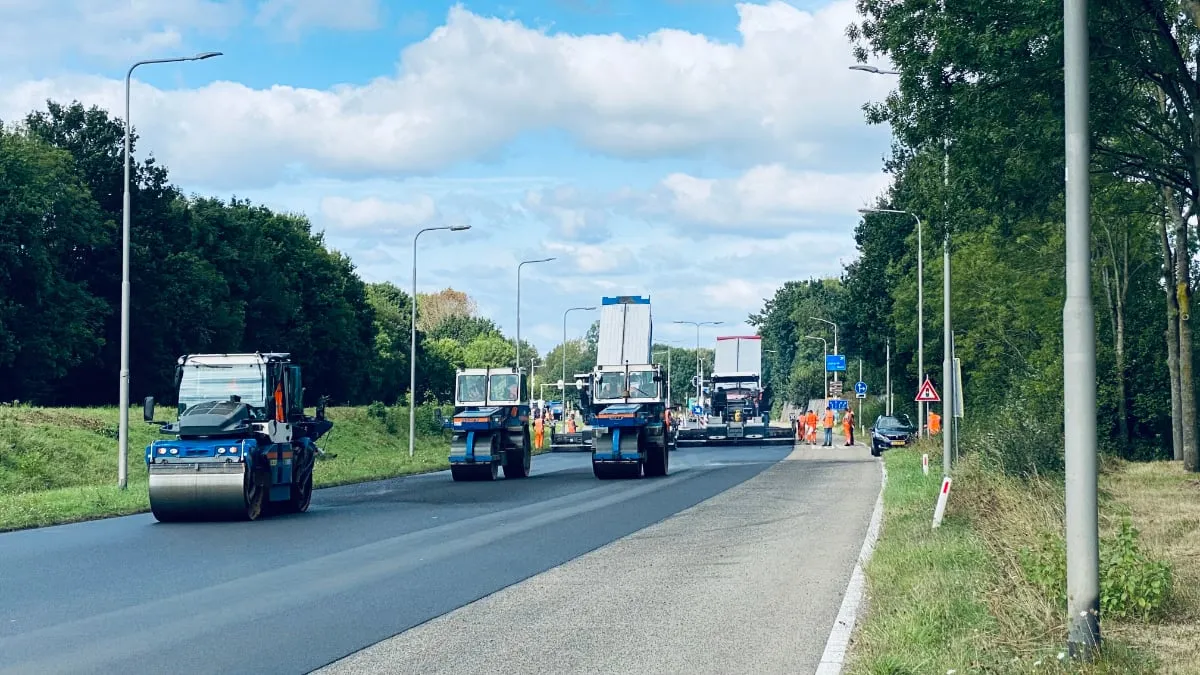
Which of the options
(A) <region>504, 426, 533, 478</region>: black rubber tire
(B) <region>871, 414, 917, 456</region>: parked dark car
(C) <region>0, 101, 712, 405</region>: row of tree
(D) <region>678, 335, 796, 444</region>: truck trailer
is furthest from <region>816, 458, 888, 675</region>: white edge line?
(D) <region>678, 335, 796, 444</region>: truck trailer

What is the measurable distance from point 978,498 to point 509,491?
13.7 metres

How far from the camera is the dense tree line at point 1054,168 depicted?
23.2 metres

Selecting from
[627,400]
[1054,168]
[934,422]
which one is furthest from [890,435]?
[1054,168]

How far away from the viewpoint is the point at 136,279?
63562mm

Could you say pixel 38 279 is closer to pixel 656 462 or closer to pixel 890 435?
pixel 656 462

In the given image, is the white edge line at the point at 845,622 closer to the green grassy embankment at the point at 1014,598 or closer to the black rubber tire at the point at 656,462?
the green grassy embankment at the point at 1014,598

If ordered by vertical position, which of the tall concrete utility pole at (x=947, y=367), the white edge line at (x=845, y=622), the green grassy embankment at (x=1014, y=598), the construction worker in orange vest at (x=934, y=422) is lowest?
the white edge line at (x=845, y=622)

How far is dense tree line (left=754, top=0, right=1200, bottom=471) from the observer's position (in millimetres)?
23234

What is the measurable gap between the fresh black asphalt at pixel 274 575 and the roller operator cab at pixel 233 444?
504 mm

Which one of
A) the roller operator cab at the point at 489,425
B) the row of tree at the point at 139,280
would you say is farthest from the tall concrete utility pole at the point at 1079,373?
the row of tree at the point at 139,280

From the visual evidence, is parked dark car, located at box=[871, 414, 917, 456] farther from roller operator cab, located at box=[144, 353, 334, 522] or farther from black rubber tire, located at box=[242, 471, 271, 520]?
black rubber tire, located at box=[242, 471, 271, 520]

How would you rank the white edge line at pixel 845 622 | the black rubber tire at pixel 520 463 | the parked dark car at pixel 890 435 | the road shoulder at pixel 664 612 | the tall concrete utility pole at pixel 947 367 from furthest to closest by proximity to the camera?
the parked dark car at pixel 890 435 → the black rubber tire at pixel 520 463 → the tall concrete utility pole at pixel 947 367 → the road shoulder at pixel 664 612 → the white edge line at pixel 845 622

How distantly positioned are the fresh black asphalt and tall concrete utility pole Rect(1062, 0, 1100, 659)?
4.11m

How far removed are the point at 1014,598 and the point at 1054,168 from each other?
1660 centimetres
